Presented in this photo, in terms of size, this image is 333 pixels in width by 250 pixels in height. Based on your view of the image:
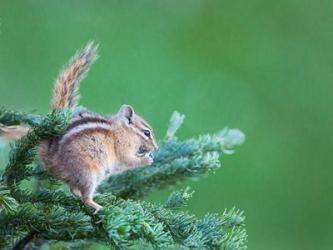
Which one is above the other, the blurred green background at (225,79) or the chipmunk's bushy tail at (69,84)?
the blurred green background at (225,79)

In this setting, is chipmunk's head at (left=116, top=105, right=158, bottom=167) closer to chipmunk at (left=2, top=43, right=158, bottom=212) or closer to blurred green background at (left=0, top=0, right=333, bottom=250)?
chipmunk at (left=2, top=43, right=158, bottom=212)

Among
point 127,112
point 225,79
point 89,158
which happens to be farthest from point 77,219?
point 225,79

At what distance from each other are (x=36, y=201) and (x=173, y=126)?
0.26 meters

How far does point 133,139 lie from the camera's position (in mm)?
A: 808

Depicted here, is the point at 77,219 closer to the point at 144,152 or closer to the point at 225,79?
→ the point at 144,152

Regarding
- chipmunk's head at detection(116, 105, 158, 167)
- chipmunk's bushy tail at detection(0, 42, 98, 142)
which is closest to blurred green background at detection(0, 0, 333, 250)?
chipmunk's head at detection(116, 105, 158, 167)

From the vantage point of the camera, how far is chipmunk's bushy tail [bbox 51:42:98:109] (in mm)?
722

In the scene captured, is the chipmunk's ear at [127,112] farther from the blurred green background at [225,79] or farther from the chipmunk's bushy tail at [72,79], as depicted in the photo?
the blurred green background at [225,79]

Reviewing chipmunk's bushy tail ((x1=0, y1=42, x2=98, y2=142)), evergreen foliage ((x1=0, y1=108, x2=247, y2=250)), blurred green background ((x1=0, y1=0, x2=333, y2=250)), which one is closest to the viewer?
evergreen foliage ((x1=0, y1=108, x2=247, y2=250))

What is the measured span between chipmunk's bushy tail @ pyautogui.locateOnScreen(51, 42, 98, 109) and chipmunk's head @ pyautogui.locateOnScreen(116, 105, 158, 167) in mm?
61

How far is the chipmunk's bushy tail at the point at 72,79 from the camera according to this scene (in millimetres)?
722

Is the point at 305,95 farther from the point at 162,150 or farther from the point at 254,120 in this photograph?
the point at 162,150

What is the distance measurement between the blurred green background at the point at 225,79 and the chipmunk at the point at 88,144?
1058mm

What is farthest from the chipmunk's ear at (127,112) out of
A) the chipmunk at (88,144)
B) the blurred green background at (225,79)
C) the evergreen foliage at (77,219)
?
the blurred green background at (225,79)
